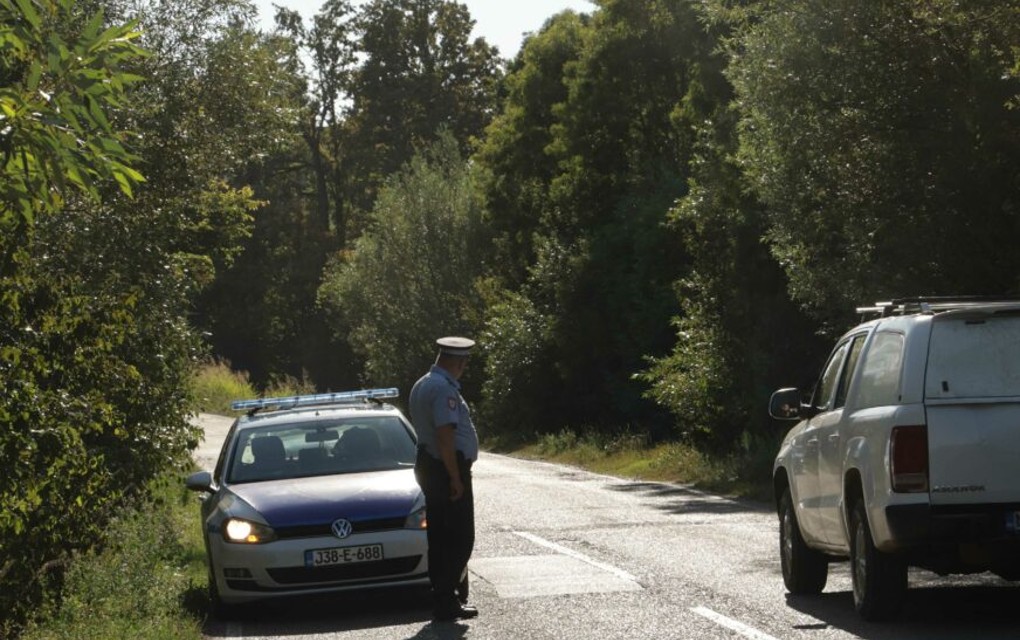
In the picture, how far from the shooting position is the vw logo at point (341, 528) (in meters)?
12.5

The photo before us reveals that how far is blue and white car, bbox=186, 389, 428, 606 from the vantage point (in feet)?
40.9

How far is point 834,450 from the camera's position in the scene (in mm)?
11711

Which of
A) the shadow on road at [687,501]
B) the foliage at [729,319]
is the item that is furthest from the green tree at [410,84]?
the shadow on road at [687,501]

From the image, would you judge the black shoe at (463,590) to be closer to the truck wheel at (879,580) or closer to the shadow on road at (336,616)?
the shadow on road at (336,616)

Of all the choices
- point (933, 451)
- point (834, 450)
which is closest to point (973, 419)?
point (933, 451)

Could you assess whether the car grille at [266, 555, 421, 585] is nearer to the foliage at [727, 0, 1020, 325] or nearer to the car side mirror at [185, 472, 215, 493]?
the car side mirror at [185, 472, 215, 493]

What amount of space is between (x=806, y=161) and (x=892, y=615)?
37.7ft

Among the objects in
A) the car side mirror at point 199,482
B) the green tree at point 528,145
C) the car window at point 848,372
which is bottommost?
the car side mirror at point 199,482

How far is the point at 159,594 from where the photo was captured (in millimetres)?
13117

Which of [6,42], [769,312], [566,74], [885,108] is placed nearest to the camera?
[6,42]

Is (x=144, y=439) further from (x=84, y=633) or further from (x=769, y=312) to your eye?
(x=769, y=312)

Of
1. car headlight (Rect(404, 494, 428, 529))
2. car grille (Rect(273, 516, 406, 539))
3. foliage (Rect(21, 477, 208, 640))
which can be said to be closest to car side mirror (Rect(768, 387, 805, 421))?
car headlight (Rect(404, 494, 428, 529))

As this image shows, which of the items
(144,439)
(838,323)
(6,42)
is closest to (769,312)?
(838,323)

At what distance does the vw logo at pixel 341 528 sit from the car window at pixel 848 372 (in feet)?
11.7
